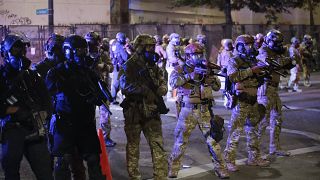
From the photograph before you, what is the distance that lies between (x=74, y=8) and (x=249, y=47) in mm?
19413

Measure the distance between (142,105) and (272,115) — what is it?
2788mm

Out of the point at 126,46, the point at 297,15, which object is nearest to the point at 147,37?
the point at 126,46

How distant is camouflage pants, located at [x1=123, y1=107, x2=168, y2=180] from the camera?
6.32 m

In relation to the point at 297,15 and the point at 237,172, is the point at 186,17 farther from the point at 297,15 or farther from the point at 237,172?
the point at 237,172

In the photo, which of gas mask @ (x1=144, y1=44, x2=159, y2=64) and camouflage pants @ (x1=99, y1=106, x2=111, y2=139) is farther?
camouflage pants @ (x1=99, y1=106, x2=111, y2=139)

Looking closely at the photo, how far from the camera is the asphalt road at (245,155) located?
727cm

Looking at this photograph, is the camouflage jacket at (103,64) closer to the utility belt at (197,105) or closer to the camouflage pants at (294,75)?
the utility belt at (197,105)

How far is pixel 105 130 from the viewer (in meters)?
9.17

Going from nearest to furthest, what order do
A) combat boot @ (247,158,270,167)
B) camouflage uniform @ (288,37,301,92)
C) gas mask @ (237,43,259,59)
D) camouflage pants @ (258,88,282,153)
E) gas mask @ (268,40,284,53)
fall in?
gas mask @ (237,43,259,59) → combat boot @ (247,158,270,167) → camouflage pants @ (258,88,282,153) → gas mask @ (268,40,284,53) → camouflage uniform @ (288,37,301,92)

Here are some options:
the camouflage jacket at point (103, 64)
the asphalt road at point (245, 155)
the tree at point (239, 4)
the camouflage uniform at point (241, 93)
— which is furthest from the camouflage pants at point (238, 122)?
the tree at point (239, 4)

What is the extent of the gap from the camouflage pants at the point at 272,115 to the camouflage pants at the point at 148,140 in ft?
6.72

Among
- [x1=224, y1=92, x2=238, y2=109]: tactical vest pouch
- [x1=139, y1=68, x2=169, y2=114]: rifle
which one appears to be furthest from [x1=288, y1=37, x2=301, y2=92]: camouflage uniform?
[x1=139, y1=68, x2=169, y2=114]: rifle

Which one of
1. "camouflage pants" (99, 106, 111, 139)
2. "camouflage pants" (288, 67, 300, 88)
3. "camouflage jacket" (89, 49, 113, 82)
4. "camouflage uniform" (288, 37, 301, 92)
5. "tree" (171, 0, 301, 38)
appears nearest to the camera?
"camouflage jacket" (89, 49, 113, 82)

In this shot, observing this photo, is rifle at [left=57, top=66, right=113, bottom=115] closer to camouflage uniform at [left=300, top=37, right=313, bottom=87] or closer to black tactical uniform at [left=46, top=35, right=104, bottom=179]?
black tactical uniform at [left=46, top=35, right=104, bottom=179]
